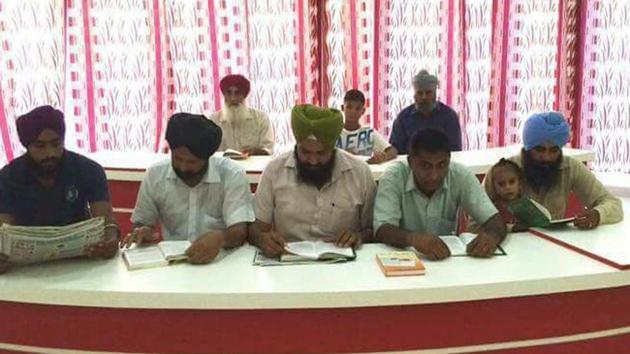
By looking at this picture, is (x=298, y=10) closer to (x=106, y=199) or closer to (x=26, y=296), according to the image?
(x=106, y=199)

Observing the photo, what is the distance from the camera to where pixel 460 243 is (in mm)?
2502

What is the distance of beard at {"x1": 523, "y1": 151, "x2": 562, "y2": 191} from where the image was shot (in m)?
3.03

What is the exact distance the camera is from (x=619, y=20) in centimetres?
540

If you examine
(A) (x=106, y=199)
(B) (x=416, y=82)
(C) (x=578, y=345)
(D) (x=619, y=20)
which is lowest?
(C) (x=578, y=345)

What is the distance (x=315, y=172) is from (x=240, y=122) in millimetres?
2701

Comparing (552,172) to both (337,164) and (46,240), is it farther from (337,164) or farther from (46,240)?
(46,240)

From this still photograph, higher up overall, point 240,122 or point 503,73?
point 503,73

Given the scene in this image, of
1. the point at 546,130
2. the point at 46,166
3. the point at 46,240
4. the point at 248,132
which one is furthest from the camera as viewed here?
the point at 248,132

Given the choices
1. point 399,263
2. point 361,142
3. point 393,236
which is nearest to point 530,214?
point 393,236

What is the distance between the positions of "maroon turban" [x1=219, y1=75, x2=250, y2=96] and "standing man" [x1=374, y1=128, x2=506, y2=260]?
2775mm

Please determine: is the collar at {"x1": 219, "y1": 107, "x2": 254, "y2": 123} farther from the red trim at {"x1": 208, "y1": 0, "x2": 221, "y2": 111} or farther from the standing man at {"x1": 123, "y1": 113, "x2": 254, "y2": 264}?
the standing man at {"x1": 123, "y1": 113, "x2": 254, "y2": 264}

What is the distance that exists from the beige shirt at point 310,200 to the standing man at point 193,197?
0.12m

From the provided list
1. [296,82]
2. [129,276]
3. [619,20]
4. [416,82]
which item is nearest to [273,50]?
[296,82]

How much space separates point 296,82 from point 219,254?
3.52 meters
